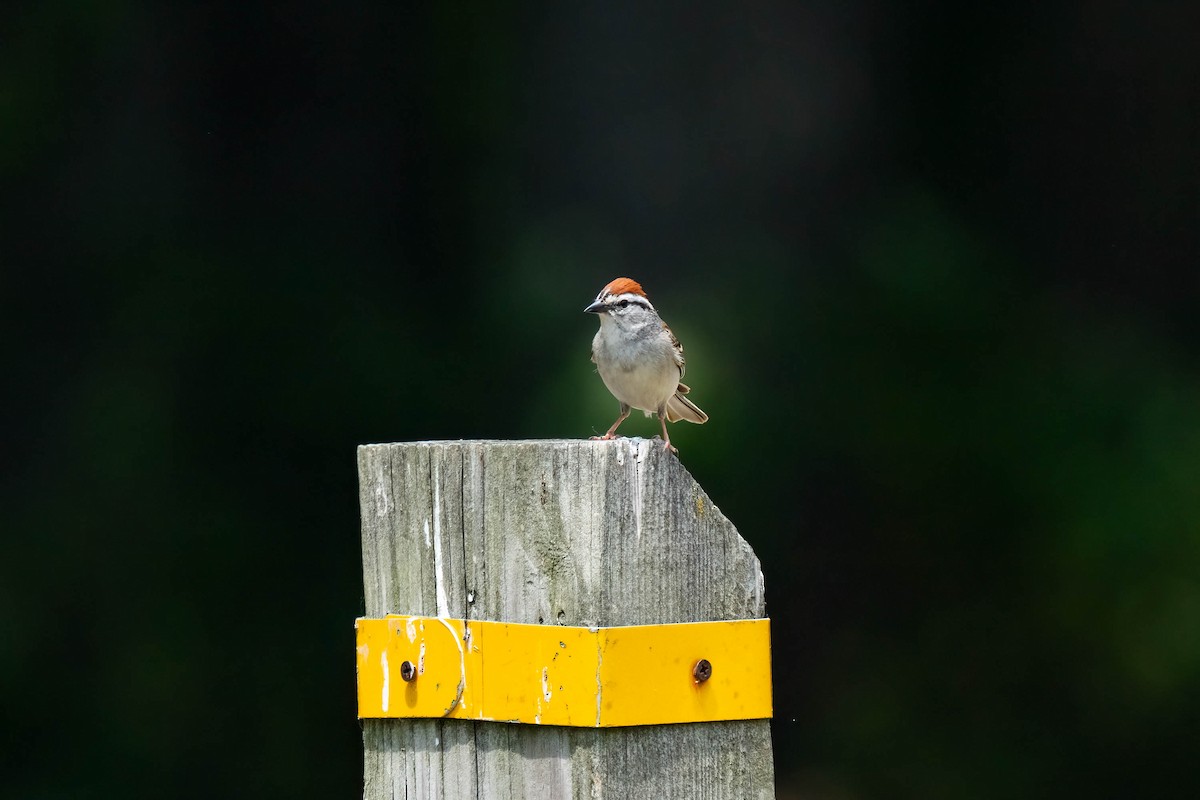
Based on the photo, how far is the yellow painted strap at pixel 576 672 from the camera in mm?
1235

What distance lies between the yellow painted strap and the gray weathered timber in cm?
2

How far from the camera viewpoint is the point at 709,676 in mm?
1299

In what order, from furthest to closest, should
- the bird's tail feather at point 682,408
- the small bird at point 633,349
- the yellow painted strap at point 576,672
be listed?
the bird's tail feather at point 682,408
the small bird at point 633,349
the yellow painted strap at point 576,672

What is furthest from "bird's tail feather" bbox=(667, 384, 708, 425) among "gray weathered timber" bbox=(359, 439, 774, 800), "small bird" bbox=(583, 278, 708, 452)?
"gray weathered timber" bbox=(359, 439, 774, 800)

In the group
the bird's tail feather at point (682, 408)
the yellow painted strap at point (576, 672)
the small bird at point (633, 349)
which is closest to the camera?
the yellow painted strap at point (576, 672)

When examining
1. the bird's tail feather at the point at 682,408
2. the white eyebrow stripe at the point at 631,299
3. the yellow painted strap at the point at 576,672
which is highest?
the white eyebrow stripe at the point at 631,299

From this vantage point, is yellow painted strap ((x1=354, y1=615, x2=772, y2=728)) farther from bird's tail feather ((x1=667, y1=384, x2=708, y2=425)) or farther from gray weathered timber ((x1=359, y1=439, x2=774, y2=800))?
bird's tail feather ((x1=667, y1=384, x2=708, y2=425))

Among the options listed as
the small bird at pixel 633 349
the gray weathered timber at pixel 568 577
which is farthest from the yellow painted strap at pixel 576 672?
the small bird at pixel 633 349

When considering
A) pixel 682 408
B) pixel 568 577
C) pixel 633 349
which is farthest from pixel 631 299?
pixel 568 577

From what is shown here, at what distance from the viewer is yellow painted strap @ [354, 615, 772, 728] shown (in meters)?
1.24

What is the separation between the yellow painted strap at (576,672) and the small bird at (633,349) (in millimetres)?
1792

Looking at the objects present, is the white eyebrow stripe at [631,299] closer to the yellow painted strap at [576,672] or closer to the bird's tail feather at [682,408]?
the bird's tail feather at [682,408]

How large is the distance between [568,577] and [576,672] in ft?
0.28

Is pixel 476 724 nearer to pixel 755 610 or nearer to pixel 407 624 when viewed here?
pixel 407 624
